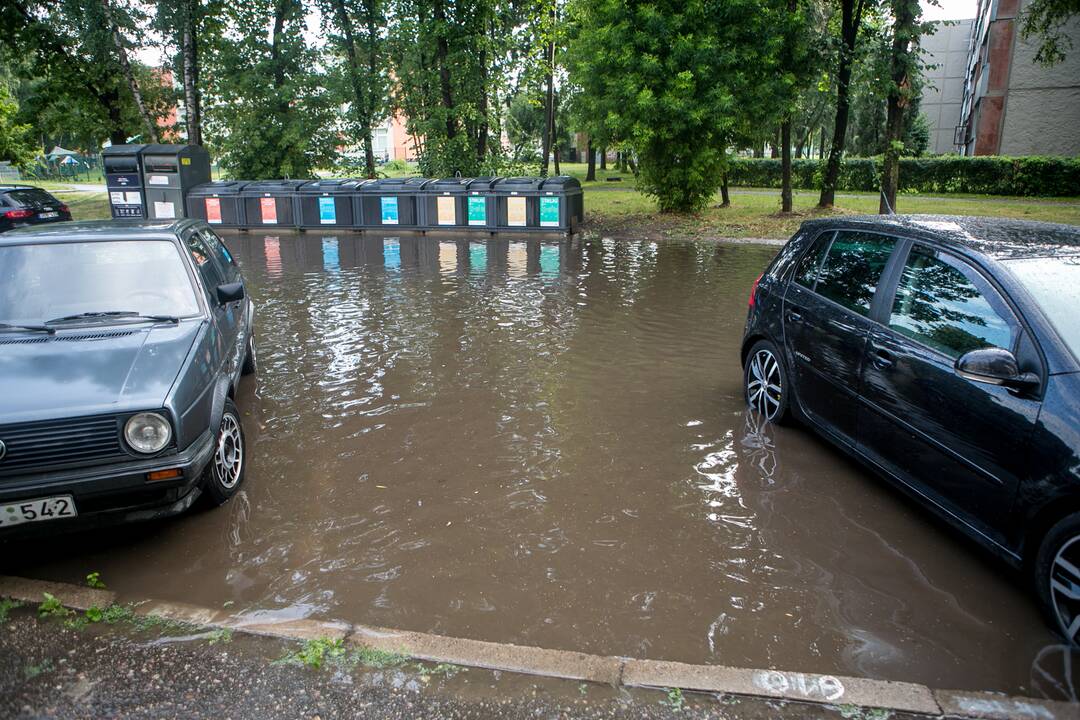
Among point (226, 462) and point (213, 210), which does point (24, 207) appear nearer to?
point (213, 210)

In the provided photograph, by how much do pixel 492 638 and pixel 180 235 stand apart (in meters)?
3.88

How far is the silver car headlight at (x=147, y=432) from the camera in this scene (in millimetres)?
3781

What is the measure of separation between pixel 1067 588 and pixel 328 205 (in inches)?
733

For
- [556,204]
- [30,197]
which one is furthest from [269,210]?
[556,204]

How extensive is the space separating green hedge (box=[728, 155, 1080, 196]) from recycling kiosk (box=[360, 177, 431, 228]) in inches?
358

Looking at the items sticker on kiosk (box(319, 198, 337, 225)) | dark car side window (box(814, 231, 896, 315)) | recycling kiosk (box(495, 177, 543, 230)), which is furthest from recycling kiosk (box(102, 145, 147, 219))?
dark car side window (box(814, 231, 896, 315))

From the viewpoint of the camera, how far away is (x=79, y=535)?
14.3 ft

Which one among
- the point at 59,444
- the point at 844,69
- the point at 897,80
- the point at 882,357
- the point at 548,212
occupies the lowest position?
the point at 59,444

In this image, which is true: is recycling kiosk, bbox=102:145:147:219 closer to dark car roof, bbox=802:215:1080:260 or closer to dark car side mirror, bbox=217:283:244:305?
dark car side mirror, bbox=217:283:244:305

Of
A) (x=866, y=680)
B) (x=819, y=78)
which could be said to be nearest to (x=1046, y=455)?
(x=866, y=680)

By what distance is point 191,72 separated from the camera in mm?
24219

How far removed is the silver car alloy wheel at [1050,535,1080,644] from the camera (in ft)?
10.2

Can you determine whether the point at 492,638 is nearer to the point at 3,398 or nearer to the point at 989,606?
the point at 989,606

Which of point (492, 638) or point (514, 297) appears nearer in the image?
point (492, 638)
